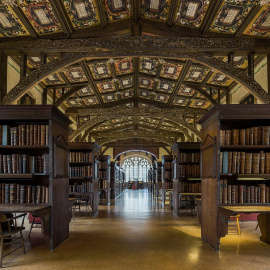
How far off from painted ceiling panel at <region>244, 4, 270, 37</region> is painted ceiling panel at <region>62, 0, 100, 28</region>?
138 inches

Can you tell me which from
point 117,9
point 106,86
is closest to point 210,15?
point 117,9

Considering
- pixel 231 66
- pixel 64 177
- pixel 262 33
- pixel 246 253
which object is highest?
pixel 262 33

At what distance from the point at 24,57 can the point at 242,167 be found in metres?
5.58

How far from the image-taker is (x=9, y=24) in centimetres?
705

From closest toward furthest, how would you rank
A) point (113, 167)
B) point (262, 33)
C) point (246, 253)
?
1. point (246, 253)
2. point (262, 33)
3. point (113, 167)

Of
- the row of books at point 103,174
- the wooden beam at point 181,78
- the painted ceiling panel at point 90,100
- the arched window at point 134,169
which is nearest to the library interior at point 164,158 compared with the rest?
the wooden beam at point 181,78

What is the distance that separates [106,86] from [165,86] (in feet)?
7.54

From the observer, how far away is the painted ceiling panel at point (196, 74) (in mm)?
10131

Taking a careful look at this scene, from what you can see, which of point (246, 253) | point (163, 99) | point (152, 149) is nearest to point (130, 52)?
point (246, 253)

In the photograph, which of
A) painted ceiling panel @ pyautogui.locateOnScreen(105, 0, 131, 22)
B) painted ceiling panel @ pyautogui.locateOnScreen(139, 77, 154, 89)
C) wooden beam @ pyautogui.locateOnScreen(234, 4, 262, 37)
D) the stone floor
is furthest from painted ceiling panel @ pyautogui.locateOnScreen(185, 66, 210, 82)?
the stone floor

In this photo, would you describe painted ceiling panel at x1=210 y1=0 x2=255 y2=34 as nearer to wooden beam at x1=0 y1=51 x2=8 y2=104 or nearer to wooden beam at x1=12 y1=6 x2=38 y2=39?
wooden beam at x1=12 y1=6 x2=38 y2=39

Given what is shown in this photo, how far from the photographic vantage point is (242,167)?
518 cm

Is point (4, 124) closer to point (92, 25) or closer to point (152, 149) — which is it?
point (92, 25)

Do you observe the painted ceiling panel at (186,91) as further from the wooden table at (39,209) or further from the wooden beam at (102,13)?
the wooden table at (39,209)
